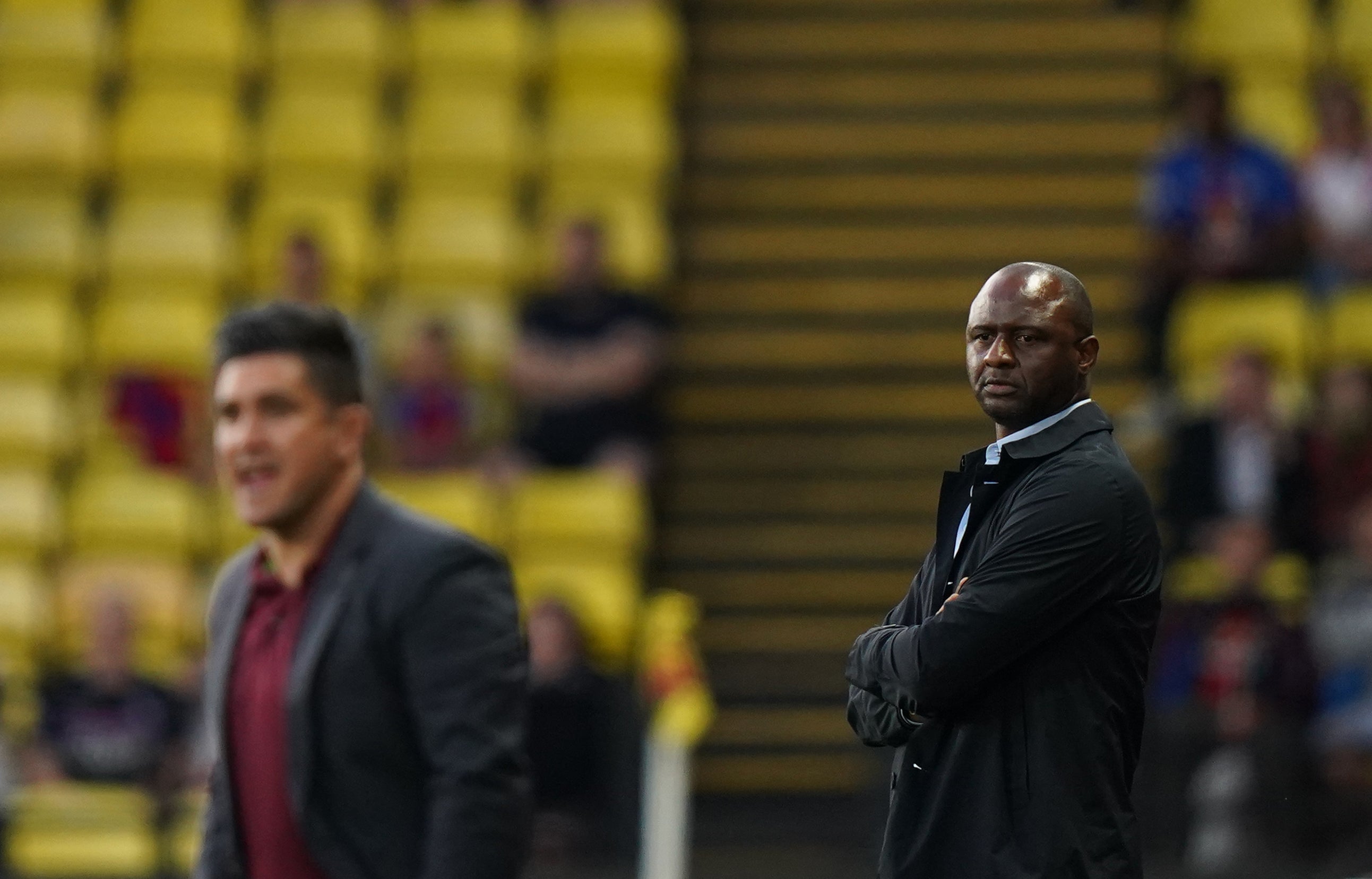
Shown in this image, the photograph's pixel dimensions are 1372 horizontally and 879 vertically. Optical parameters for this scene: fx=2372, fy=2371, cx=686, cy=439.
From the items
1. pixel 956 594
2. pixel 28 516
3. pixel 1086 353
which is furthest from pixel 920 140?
pixel 956 594

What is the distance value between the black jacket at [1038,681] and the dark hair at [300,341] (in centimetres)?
127

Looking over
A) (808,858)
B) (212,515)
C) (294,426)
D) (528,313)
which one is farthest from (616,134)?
(294,426)

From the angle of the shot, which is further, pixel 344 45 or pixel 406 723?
pixel 344 45

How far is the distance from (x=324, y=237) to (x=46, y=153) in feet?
5.09

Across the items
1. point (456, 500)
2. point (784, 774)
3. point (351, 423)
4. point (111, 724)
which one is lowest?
point (784, 774)

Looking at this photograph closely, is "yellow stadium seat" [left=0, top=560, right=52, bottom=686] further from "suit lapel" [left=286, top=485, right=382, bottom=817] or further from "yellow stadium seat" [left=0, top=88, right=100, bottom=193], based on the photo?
"suit lapel" [left=286, top=485, right=382, bottom=817]

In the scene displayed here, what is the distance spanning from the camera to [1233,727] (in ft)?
27.3

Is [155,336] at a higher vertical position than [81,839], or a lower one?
higher

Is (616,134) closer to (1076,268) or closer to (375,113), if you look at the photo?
(375,113)

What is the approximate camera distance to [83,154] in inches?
452

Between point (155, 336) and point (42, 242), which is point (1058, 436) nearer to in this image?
point (155, 336)

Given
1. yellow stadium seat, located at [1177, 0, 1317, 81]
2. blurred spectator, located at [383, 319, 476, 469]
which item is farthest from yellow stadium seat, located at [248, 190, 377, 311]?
yellow stadium seat, located at [1177, 0, 1317, 81]

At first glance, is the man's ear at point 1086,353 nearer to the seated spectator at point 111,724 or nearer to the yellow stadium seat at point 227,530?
the seated spectator at point 111,724

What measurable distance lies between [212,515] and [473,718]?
6.50 m
